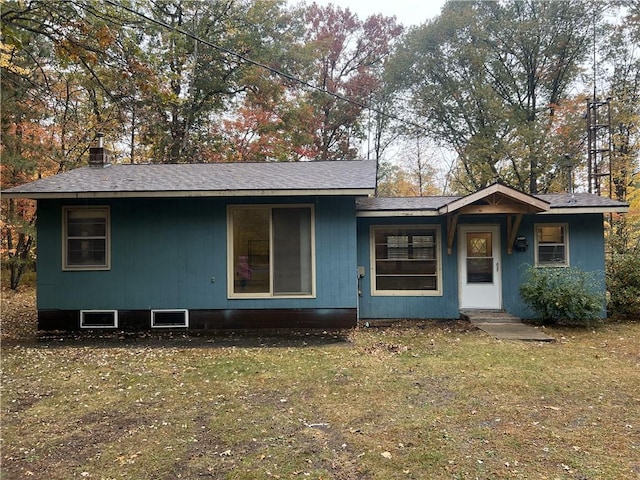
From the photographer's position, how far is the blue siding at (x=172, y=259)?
7.61 m

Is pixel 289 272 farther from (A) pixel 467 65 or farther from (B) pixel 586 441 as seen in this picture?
(A) pixel 467 65

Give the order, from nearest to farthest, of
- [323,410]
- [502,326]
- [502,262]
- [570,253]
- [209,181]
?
[323,410]
[502,326]
[209,181]
[570,253]
[502,262]

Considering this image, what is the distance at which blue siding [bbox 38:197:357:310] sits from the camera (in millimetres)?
7609

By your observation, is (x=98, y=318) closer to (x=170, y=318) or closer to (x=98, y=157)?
(x=170, y=318)

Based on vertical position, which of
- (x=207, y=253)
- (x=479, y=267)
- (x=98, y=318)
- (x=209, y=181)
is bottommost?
(x=98, y=318)

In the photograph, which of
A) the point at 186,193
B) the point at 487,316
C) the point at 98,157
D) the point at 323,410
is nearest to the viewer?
the point at 323,410

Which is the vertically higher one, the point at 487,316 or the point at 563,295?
the point at 563,295

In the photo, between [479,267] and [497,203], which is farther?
[479,267]

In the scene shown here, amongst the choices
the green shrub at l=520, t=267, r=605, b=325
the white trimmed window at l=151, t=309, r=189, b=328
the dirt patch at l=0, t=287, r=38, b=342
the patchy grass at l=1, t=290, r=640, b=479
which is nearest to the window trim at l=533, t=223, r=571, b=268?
the green shrub at l=520, t=267, r=605, b=325

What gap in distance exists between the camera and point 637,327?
7.55 m

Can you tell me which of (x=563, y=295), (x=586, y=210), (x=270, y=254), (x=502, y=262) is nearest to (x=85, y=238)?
(x=270, y=254)

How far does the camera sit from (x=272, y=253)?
303 inches

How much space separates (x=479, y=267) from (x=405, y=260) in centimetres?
153

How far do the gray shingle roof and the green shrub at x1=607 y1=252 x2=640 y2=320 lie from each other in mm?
5473
